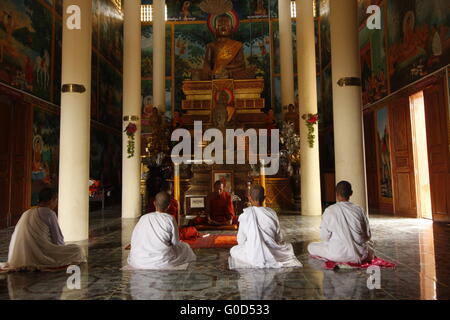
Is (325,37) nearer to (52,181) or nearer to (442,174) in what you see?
(442,174)

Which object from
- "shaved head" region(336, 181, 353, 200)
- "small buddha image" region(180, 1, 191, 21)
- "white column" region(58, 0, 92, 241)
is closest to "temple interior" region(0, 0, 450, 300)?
"white column" region(58, 0, 92, 241)

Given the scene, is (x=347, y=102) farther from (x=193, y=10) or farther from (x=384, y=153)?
(x=193, y=10)

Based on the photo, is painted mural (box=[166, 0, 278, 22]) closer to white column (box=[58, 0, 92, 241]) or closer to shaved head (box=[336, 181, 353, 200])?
white column (box=[58, 0, 92, 241])

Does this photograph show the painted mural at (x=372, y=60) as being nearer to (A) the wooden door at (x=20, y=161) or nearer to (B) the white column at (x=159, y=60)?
(B) the white column at (x=159, y=60)

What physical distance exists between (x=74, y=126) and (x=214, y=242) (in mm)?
3584

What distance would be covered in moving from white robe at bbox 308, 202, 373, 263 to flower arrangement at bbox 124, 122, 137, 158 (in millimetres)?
7529

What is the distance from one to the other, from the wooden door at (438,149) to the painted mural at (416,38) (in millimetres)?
748

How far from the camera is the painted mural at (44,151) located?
984cm

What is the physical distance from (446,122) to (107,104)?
13443 mm

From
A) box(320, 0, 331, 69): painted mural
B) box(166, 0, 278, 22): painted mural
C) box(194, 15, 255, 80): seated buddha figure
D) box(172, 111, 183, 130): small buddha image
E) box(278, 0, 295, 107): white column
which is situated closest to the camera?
box(172, 111, 183, 130): small buddha image

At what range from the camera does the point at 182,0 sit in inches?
758

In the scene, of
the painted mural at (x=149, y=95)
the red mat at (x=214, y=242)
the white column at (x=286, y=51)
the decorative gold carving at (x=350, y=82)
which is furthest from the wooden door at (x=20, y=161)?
the white column at (x=286, y=51)

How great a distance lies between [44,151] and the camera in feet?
34.0

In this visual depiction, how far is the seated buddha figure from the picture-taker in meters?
16.3
